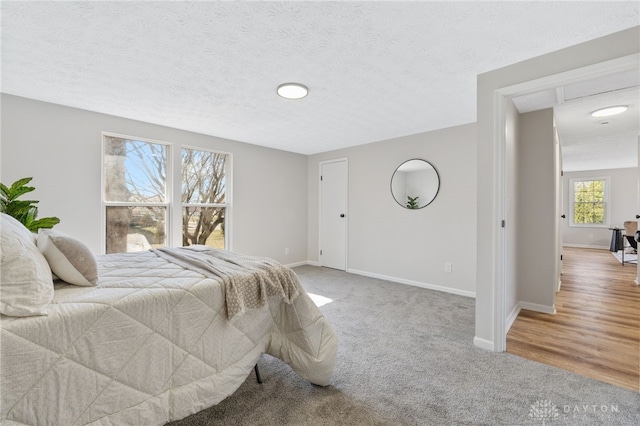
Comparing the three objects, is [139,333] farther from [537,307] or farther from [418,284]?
[537,307]

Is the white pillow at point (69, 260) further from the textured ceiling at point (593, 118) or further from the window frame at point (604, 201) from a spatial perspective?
the window frame at point (604, 201)

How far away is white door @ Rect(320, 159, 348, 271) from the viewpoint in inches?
198

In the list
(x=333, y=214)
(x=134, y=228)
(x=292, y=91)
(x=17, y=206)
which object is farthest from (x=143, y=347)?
(x=333, y=214)

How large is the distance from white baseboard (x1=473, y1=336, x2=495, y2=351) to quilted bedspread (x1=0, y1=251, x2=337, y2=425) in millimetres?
1365

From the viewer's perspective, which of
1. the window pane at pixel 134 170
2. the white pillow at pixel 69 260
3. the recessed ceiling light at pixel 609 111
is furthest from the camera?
the window pane at pixel 134 170

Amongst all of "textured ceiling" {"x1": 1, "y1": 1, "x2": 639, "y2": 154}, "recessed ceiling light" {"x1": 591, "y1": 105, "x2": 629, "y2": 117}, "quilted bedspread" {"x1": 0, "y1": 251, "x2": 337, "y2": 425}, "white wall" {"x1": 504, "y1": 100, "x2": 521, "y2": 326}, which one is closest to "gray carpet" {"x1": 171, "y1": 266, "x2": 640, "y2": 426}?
"quilted bedspread" {"x1": 0, "y1": 251, "x2": 337, "y2": 425}

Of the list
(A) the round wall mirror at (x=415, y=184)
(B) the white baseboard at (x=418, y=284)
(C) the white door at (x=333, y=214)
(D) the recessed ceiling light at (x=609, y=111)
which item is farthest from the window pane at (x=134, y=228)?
(D) the recessed ceiling light at (x=609, y=111)

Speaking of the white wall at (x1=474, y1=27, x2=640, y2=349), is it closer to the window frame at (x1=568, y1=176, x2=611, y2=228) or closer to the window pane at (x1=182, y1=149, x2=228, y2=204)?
the window pane at (x1=182, y1=149, x2=228, y2=204)

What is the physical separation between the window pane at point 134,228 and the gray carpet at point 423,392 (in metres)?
2.50

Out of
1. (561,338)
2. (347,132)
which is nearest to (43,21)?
(347,132)

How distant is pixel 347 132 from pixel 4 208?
11.4 ft

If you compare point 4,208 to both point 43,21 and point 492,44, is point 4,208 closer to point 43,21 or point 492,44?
point 43,21

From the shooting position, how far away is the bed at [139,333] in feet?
3.24

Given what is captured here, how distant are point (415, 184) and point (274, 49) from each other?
2.85 m
